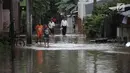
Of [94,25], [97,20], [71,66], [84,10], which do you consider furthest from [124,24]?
[84,10]

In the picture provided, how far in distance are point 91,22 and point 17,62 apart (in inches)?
853

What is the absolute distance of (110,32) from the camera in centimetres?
3347

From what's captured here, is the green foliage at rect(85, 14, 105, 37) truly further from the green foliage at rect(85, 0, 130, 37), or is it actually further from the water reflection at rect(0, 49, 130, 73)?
the water reflection at rect(0, 49, 130, 73)

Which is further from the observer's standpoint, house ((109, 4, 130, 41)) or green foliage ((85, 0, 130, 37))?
green foliage ((85, 0, 130, 37))

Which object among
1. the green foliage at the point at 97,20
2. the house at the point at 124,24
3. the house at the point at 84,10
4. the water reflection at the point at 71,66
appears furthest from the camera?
the house at the point at 84,10

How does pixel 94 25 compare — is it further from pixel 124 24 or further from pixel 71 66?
pixel 71 66

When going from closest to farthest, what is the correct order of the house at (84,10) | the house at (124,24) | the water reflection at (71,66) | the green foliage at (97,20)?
the water reflection at (71,66) < the house at (124,24) < the green foliage at (97,20) < the house at (84,10)

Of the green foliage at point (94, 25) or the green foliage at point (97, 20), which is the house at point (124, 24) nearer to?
the green foliage at point (97, 20)

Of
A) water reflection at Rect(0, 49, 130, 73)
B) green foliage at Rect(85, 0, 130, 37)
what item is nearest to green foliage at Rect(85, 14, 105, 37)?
green foliage at Rect(85, 0, 130, 37)

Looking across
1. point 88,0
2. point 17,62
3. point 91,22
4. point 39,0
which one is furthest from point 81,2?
point 17,62

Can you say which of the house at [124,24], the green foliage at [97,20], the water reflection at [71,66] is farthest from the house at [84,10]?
the water reflection at [71,66]

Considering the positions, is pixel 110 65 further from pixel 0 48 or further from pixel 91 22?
pixel 91 22

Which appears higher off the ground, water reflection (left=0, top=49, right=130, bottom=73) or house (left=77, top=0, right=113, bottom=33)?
house (left=77, top=0, right=113, bottom=33)

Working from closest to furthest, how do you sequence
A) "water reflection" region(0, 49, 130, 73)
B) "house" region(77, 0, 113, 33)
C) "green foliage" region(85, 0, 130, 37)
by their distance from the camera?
"water reflection" region(0, 49, 130, 73) → "green foliage" region(85, 0, 130, 37) → "house" region(77, 0, 113, 33)
